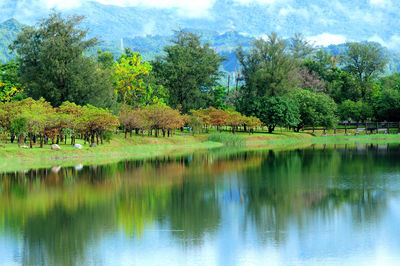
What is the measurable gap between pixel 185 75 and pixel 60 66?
3035 centimetres

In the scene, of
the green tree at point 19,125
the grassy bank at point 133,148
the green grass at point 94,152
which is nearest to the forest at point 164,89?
the green tree at point 19,125

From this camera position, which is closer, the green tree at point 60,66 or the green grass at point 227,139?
the green tree at point 60,66

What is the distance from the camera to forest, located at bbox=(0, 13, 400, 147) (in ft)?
205

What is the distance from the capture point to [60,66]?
70.5 m

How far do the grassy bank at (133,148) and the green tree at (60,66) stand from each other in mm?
7730

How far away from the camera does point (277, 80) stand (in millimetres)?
101438

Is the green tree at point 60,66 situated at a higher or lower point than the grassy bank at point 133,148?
higher

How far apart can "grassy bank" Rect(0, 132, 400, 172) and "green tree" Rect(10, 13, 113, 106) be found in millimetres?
7730

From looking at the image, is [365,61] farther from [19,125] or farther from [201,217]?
[201,217]

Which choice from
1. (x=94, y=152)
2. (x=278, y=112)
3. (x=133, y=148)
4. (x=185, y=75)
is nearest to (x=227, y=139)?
(x=278, y=112)

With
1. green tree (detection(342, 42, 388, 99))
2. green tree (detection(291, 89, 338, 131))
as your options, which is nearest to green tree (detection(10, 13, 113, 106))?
green tree (detection(291, 89, 338, 131))

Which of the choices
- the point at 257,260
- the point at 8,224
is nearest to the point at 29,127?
the point at 8,224

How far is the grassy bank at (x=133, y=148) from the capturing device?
164 feet

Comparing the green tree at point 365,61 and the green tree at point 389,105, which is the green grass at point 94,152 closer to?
the green tree at point 389,105
